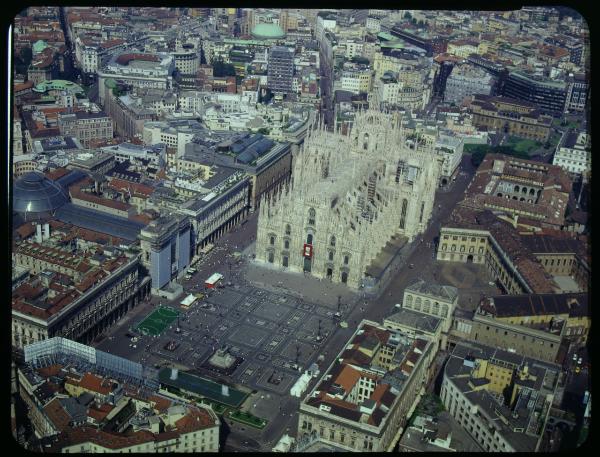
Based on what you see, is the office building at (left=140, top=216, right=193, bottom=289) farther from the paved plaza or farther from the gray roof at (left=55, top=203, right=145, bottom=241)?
the paved plaza

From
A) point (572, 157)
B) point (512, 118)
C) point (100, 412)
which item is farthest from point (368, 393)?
point (512, 118)

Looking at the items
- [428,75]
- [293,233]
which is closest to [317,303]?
[293,233]

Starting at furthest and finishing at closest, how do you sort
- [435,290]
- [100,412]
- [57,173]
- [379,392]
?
[57,173] < [435,290] < [379,392] < [100,412]

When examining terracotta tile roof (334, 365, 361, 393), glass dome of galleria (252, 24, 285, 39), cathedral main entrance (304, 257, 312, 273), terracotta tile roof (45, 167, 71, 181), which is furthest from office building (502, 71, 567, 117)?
terracotta tile roof (334, 365, 361, 393)

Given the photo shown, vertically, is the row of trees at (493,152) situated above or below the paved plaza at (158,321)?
above

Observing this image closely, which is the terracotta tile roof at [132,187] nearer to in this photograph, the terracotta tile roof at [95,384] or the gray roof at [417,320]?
the gray roof at [417,320]

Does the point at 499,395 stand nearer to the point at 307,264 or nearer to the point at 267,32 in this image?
the point at 307,264

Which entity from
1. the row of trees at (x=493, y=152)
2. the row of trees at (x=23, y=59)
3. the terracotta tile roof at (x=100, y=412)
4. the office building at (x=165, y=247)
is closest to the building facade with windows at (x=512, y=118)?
the row of trees at (x=493, y=152)
